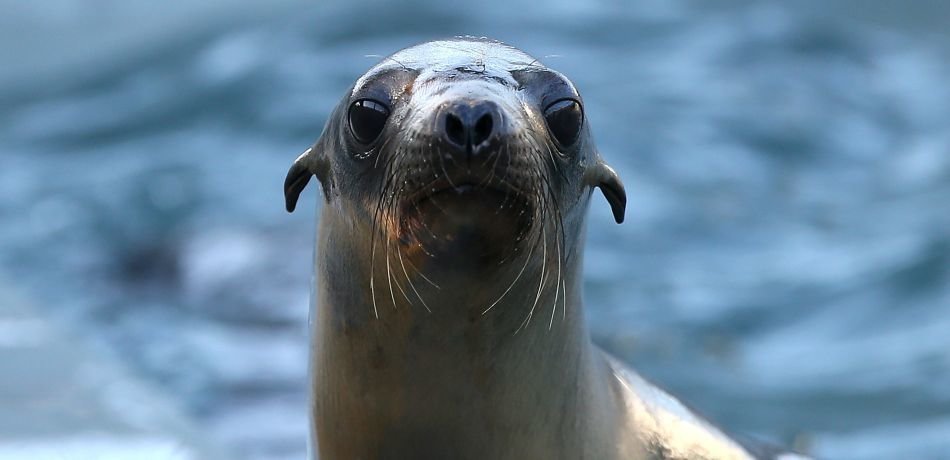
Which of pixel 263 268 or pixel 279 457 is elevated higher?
pixel 263 268

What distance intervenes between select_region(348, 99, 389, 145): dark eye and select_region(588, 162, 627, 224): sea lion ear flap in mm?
463

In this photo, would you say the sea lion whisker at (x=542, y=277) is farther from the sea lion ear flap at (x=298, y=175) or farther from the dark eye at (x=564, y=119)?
the sea lion ear flap at (x=298, y=175)

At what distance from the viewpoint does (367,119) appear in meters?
2.80

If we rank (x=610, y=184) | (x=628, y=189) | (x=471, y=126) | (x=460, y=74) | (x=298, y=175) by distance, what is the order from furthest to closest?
(x=628, y=189)
(x=298, y=175)
(x=610, y=184)
(x=460, y=74)
(x=471, y=126)

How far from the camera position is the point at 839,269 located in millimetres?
9148

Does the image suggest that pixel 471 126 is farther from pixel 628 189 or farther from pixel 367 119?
pixel 628 189

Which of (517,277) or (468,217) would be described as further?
(517,277)

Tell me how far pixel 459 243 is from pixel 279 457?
3.55 m

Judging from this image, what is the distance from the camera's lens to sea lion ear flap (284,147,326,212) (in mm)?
3168

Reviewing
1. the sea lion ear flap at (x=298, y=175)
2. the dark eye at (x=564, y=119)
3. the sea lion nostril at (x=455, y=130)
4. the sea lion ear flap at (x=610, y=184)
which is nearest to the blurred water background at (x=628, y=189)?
the sea lion ear flap at (x=298, y=175)

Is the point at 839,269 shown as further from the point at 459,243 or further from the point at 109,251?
the point at 459,243

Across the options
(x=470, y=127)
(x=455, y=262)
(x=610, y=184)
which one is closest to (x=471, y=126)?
(x=470, y=127)

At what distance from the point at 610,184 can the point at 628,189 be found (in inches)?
276

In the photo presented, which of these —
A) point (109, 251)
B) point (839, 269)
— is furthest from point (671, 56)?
point (109, 251)
